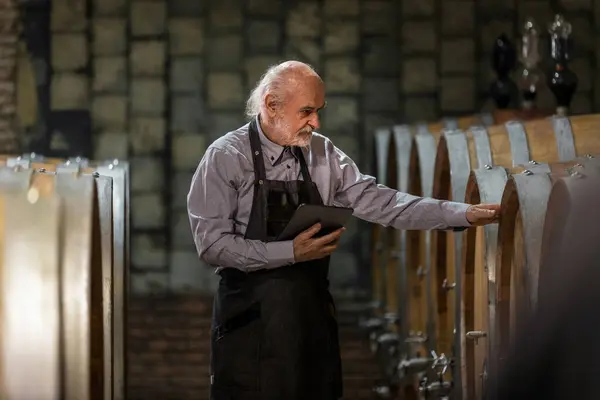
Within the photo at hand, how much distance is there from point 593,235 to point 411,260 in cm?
340

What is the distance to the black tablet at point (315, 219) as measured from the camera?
8.87 feet

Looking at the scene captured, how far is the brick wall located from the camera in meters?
6.88

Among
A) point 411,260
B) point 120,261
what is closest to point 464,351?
point 120,261

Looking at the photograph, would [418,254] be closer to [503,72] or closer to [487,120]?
[487,120]

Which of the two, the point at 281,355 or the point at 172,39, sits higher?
the point at 172,39

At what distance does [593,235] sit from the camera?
1103mm

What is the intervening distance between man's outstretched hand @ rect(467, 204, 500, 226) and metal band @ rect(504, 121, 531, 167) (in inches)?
24.4

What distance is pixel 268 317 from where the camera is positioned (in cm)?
285

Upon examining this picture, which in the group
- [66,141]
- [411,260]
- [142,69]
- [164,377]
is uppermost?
[142,69]

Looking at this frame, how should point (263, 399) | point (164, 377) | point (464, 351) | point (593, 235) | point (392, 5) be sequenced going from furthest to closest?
point (392, 5), point (164, 377), point (464, 351), point (263, 399), point (593, 235)

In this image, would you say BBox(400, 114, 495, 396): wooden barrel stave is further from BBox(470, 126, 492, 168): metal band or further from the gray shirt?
the gray shirt

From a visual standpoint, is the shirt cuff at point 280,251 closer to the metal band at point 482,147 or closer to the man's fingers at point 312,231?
the man's fingers at point 312,231

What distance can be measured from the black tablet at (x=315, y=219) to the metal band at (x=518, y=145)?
2.45 feet

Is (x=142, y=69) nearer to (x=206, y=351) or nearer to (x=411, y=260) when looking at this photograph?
(x=206, y=351)
